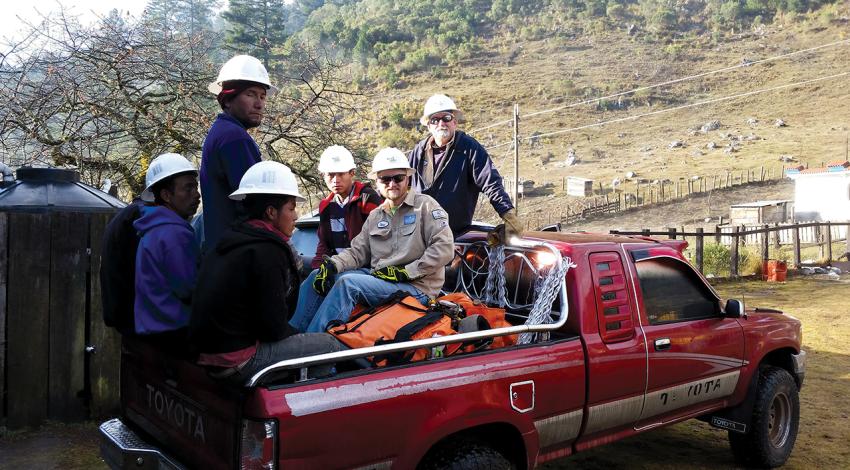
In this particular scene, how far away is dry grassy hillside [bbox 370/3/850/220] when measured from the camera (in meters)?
46.8

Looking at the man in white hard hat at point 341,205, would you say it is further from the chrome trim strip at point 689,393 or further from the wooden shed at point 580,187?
the wooden shed at point 580,187

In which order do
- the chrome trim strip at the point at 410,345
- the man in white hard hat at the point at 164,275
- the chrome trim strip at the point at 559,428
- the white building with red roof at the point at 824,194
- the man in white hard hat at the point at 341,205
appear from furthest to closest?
the white building with red roof at the point at 824,194 < the man in white hard hat at the point at 341,205 < the chrome trim strip at the point at 559,428 < the man in white hard hat at the point at 164,275 < the chrome trim strip at the point at 410,345

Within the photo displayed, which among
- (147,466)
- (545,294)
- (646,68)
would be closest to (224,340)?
(147,466)

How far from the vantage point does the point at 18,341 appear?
5195 millimetres

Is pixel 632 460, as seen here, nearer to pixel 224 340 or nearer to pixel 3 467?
pixel 224 340

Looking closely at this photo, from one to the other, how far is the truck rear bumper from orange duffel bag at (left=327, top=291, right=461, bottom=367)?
963 millimetres

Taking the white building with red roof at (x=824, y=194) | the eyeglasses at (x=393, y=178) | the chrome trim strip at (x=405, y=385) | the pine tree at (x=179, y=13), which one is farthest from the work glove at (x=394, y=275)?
the white building with red roof at (x=824, y=194)

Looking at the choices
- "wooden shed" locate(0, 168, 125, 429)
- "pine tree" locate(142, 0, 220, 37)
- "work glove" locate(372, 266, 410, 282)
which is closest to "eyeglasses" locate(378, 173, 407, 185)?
"work glove" locate(372, 266, 410, 282)

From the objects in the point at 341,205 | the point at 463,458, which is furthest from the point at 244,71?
the point at 463,458

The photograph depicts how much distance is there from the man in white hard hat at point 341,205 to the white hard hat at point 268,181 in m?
2.02

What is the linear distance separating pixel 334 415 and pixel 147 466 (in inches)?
39.6

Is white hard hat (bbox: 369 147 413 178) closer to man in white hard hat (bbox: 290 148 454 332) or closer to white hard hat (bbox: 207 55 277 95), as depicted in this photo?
man in white hard hat (bbox: 290 148 454 332)

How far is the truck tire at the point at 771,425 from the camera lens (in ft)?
15.5

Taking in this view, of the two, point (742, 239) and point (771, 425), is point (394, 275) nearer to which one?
point (771, 425)
